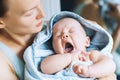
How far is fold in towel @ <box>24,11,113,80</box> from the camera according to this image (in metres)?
0.77

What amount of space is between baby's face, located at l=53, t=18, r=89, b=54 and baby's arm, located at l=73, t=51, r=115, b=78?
46 millimetres

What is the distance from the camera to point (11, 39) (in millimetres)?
850

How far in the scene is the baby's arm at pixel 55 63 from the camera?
0.77 m

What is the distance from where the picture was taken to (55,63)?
769 millimetres

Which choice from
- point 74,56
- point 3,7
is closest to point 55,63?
point 74,56

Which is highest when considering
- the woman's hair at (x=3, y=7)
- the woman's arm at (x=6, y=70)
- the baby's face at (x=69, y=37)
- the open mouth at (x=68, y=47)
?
the woman's hair at (x=3, y=7)

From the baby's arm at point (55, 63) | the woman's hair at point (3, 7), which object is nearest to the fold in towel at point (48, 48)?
the baby's arm at point (55, 63)

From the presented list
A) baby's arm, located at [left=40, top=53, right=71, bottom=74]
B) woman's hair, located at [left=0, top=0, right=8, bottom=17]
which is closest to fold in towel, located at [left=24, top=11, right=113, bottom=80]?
baby's arm, located at [left=40, top=53, right=71, bottom=74]

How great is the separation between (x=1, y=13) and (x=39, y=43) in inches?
5.4

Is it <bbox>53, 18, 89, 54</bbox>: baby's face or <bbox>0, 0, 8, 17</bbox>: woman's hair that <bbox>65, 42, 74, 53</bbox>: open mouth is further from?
<bbox>0, 0, 8, 17</bbox>: woman's hair

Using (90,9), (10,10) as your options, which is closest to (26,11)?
(10,10)

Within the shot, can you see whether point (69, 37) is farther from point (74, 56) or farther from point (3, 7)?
point (3, 7)

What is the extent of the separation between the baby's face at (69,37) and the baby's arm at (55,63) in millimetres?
28

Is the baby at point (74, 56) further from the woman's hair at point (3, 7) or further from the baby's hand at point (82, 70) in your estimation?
the woman's hair at point (3, 7)
